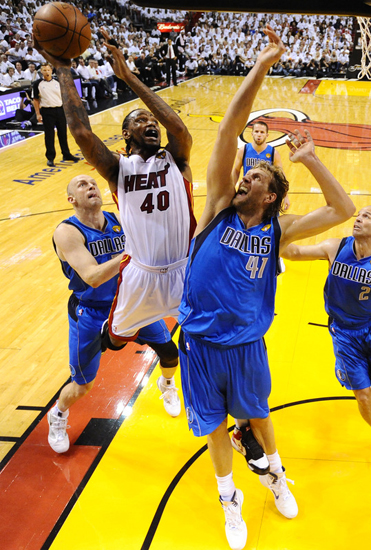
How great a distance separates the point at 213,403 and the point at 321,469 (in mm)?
1167

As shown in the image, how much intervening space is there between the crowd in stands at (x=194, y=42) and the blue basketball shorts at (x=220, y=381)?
16717mm

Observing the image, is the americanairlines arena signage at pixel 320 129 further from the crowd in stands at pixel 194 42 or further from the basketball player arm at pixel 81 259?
the basketball player arm at pixel 81 259

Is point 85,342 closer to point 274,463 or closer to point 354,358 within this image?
point 274,463

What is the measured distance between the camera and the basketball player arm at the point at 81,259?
3191 millimetres

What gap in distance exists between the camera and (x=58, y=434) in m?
3.61

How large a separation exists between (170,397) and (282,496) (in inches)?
48.8

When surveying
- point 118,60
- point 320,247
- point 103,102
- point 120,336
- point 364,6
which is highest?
point 364,6

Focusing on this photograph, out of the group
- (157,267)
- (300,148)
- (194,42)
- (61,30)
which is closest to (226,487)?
(157,267)

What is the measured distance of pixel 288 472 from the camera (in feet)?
11.1

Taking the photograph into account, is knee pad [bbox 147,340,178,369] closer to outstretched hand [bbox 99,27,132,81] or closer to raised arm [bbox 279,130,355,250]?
raised arm [bbox 279,130,355,250]

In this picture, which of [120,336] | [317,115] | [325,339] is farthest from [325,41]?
[120,336]

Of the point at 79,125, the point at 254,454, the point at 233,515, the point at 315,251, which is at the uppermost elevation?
the point at 79,125

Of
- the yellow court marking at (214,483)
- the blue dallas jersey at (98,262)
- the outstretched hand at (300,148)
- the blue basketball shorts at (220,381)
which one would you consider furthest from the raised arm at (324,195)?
the yellow court marking at (214,483)

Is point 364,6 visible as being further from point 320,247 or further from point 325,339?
point 325,339
